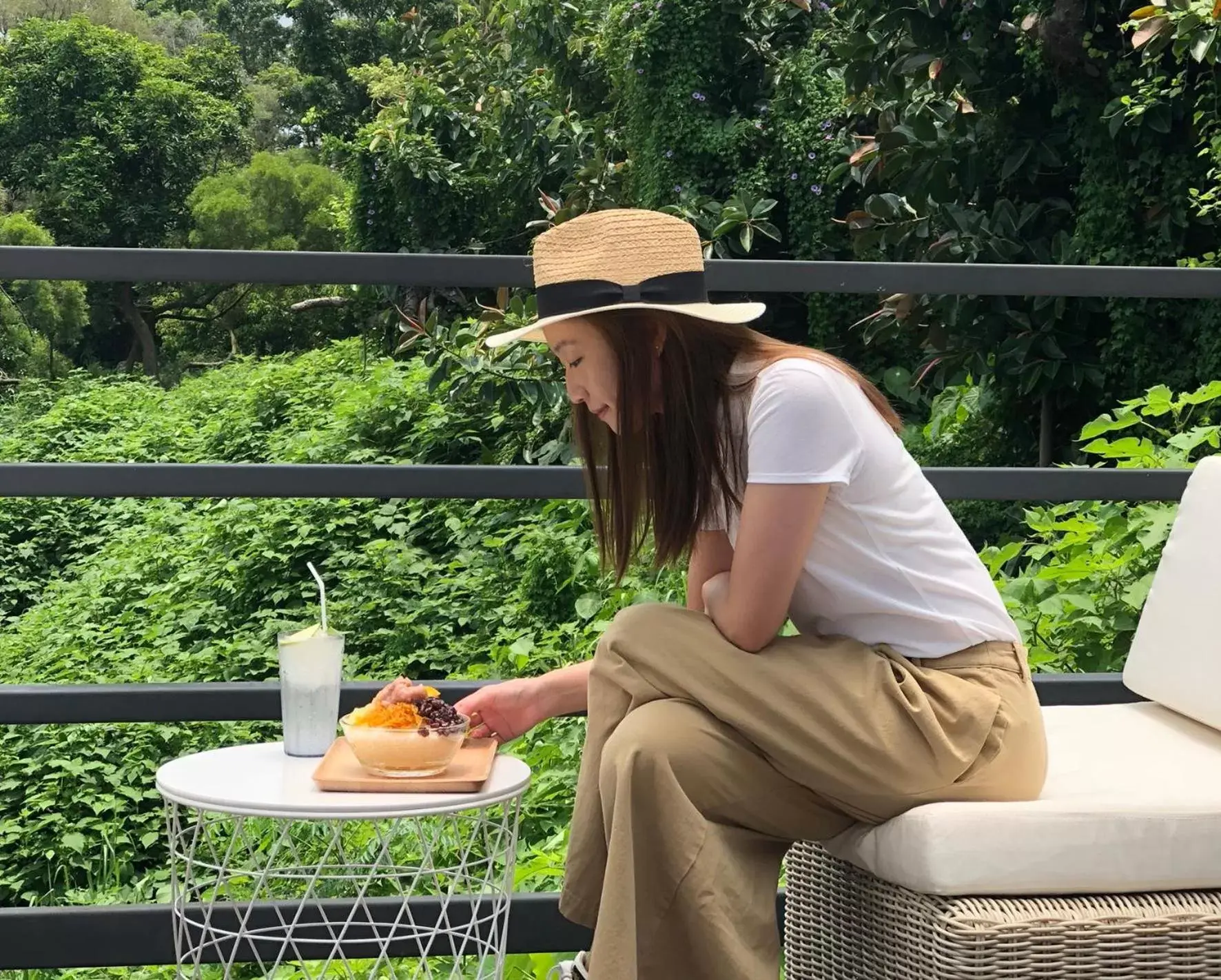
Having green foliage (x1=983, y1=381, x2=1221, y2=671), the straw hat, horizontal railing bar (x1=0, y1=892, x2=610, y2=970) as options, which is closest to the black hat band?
the straw hat

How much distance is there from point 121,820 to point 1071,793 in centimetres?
315

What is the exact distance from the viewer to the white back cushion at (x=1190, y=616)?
1658 mm

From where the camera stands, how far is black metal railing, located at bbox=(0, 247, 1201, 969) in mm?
1737

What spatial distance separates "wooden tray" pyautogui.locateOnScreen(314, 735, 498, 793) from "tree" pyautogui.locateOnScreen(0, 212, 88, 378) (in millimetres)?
16107

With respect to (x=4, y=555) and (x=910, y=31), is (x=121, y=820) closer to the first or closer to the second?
(x=910, y=31)

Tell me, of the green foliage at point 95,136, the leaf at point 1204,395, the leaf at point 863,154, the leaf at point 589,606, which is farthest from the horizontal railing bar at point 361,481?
the green foliage at point 95,136

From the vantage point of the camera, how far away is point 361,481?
1.79 metres

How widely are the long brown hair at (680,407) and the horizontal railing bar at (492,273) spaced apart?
14.4 inches

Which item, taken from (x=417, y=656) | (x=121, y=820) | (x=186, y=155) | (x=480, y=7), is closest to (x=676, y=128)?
(x=417, y=656)

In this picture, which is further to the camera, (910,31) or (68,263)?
(910,31)

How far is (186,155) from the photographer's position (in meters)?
22.2

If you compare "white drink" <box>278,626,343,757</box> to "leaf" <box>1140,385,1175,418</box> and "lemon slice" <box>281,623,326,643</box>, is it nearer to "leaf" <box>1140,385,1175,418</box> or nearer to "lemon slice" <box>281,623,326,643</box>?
"lemon slice" <box>281,623,326,643</box>

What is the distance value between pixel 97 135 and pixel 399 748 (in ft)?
74.9

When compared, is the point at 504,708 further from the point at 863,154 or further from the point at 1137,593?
the point at 863,154
